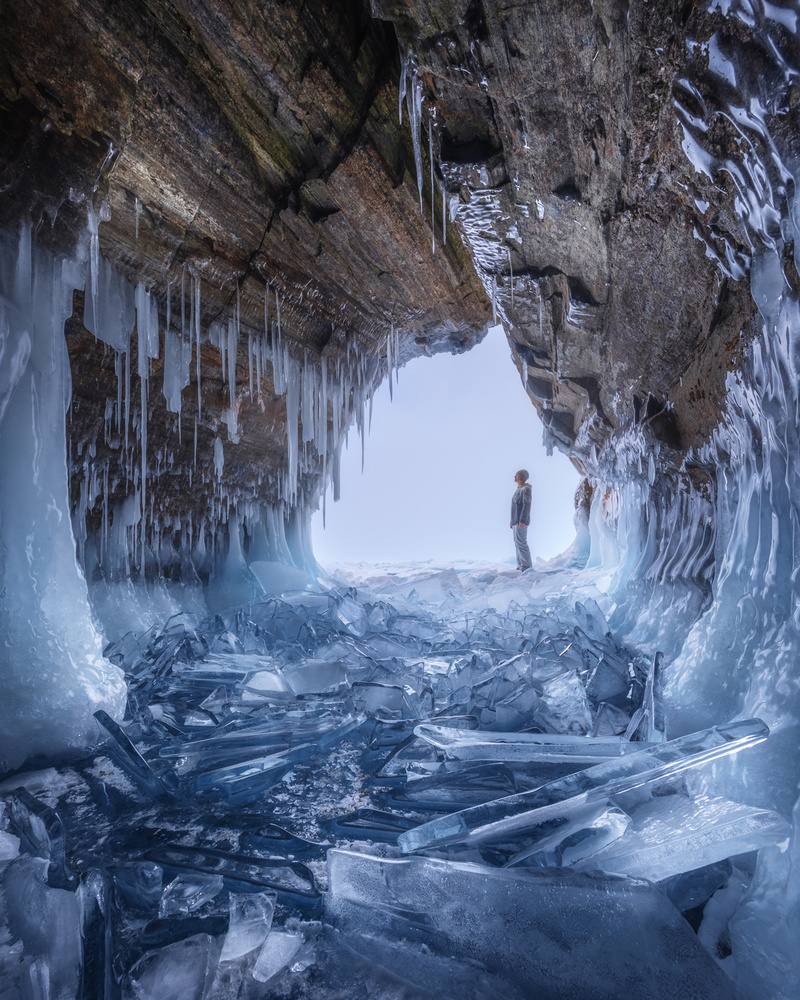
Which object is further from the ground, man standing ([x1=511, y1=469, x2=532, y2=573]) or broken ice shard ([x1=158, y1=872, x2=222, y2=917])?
man standing ([x1=511, y1=469, x2=532, y2=573])

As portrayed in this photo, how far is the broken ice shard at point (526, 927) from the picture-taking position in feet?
2.95

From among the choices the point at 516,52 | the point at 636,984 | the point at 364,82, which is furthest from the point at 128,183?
the point at 636,984

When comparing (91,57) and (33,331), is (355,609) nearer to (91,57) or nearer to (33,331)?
(33,331)

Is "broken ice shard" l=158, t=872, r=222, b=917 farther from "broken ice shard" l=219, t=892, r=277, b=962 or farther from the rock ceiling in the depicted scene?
the rock ceiling

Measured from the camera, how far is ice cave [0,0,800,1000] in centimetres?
105

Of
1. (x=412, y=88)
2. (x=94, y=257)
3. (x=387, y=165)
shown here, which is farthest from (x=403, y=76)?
(x=94, y=257)

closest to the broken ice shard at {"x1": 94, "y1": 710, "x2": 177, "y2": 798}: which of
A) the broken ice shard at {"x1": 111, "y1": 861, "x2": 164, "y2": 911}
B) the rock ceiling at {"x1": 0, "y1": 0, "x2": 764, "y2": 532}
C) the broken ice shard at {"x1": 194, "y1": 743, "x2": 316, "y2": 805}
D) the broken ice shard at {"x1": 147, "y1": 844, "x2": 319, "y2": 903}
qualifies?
the broken ice shard at {"x1": 194, "y1": 743, "x2": 316, "y2": 805}

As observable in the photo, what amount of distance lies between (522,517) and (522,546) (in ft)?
2.35

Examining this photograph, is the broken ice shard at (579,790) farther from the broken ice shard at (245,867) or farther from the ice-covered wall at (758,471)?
the broken ice shard at (245,867)

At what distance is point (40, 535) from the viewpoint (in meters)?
2.65

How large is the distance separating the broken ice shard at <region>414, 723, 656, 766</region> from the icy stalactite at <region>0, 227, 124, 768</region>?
1.81 m

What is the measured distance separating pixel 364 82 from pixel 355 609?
4.85 m

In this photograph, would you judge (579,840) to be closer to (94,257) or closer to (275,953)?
(275,953)

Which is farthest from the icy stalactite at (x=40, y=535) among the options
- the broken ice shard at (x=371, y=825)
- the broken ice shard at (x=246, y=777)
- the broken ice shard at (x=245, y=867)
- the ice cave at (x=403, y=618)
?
the broken ice shard at (x=371, y=825)
